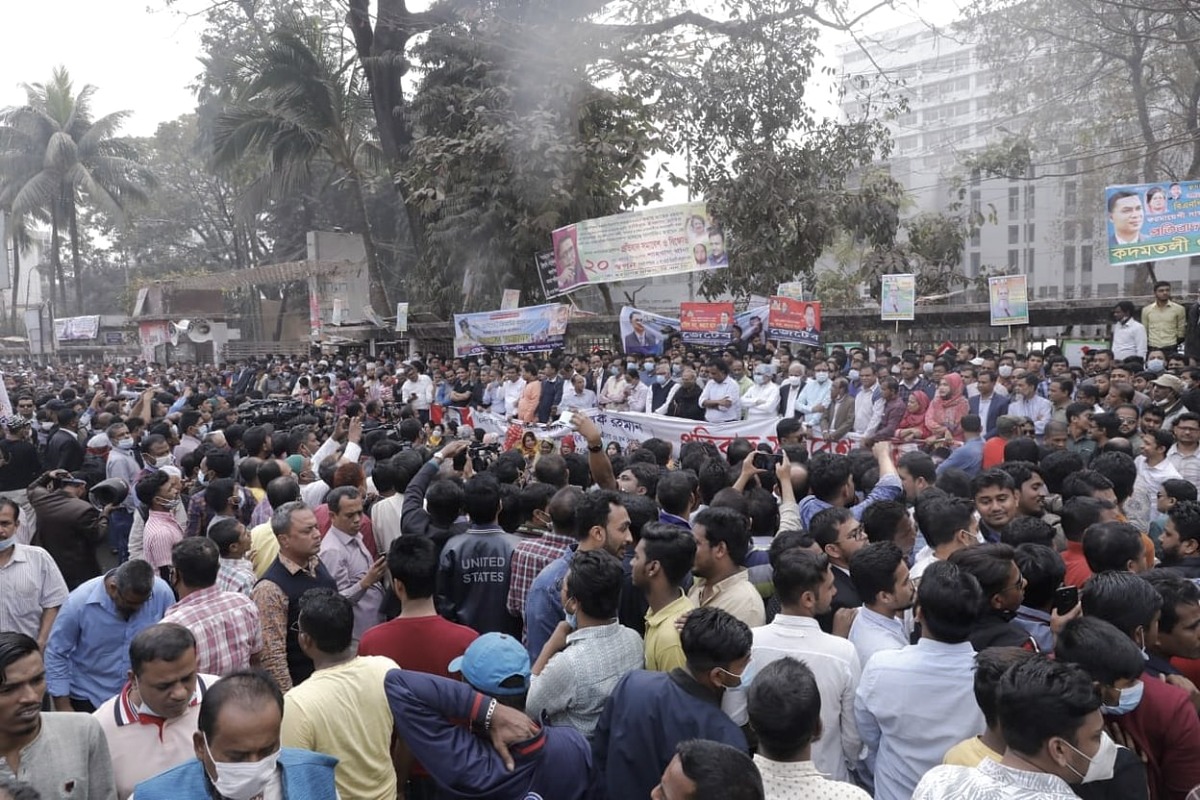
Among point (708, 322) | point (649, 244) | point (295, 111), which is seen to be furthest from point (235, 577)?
point (295, 111)

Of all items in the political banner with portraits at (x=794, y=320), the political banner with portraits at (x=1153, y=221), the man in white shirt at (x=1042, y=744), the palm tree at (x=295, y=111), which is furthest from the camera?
the palm tree at (x=295, y=111)

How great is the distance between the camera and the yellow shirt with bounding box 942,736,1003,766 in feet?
8.08

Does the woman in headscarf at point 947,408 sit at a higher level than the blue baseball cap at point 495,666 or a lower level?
higher

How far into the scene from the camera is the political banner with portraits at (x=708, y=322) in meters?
14.1

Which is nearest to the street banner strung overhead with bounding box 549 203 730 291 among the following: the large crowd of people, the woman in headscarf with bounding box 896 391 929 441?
the woman in headscarf with bounding box 896 391 929 441

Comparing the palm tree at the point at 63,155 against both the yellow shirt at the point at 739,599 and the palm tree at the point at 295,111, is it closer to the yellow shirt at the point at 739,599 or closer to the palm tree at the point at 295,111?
the palm tree at the point at 295,111

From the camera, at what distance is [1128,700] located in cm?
258

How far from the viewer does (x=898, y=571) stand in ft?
10.7

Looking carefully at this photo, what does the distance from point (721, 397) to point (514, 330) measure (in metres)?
6.97

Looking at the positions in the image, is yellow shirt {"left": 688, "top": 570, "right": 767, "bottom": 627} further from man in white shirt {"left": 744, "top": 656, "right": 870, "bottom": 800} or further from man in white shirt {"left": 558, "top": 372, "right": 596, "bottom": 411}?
man in white shirt {"left": 558, "top": 372, "right": 596, "bottom": 411}

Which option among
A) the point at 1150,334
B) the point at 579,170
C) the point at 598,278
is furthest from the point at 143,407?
the point at 1150,334

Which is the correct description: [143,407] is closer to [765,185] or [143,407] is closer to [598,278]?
[598,278]

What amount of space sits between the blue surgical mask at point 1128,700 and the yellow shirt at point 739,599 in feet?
4.17

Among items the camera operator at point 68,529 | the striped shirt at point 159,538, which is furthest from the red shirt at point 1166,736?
the camera operator at point 68,529
